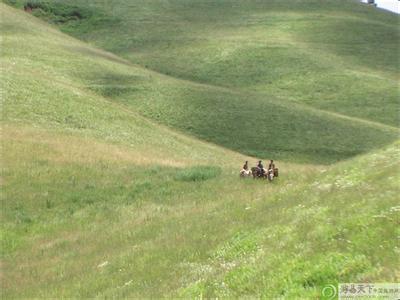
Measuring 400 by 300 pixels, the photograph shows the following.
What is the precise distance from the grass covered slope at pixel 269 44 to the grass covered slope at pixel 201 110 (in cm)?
500

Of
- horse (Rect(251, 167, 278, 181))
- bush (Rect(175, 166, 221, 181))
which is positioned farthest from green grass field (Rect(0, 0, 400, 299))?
horse (Rect(251, 167, 278, 181))

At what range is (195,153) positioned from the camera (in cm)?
5178

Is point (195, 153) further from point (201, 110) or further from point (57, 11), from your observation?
point (57, 11)

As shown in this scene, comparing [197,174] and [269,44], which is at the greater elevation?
[197,174]

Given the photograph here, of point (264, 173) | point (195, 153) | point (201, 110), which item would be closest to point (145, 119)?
point (201, 110)

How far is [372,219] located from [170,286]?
4.98m

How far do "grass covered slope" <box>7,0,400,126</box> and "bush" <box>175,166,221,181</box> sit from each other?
3677cm

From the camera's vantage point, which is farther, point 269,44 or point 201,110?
point 269,44

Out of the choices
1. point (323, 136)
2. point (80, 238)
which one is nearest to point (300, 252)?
point (80, 238)

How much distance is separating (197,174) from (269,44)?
260 ft

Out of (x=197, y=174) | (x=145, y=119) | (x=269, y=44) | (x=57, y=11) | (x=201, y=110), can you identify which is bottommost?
(x=145, y=119)

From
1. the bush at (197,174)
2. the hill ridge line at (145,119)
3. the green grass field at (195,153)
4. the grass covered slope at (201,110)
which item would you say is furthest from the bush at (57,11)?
the bush at (197,174)

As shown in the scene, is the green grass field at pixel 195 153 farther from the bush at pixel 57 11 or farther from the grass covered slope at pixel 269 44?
the bush at pixel 57 11

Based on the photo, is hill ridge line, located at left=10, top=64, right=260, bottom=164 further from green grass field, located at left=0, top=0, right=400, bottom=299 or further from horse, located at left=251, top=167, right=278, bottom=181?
horse, located at left=251, top=167, right=278, bottom=181
